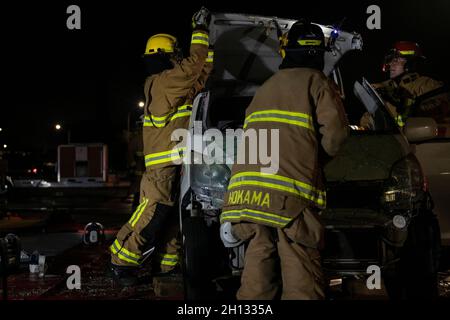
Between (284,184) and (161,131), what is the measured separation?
2.13 metres

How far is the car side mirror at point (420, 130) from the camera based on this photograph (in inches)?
196

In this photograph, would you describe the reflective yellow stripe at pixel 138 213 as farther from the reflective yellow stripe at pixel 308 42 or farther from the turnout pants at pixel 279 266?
the reflective yellow stripe at pixel 308 42

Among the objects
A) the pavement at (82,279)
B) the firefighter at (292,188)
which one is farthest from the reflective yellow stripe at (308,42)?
the pavement at (82,279)

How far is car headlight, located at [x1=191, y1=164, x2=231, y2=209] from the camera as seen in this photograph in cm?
438

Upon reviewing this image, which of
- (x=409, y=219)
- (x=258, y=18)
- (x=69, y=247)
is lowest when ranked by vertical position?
(x=69, y=247)

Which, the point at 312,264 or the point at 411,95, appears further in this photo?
the point at 411,95

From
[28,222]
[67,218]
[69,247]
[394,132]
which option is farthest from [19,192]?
[394,132]

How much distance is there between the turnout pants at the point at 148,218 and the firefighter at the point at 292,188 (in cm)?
183

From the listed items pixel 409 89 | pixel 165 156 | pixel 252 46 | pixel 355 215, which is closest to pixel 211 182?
pixel 165 156

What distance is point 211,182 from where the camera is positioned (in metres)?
4.41

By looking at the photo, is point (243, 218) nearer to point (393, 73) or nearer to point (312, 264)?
point (312, 264)

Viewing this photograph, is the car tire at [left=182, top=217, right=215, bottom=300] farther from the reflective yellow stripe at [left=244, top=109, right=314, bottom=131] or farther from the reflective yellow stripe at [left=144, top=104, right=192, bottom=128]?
the reflective yellow stripe at [left=144, top=104, right=192, bottom=128]

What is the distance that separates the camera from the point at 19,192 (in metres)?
17.8

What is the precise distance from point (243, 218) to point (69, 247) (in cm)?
492
